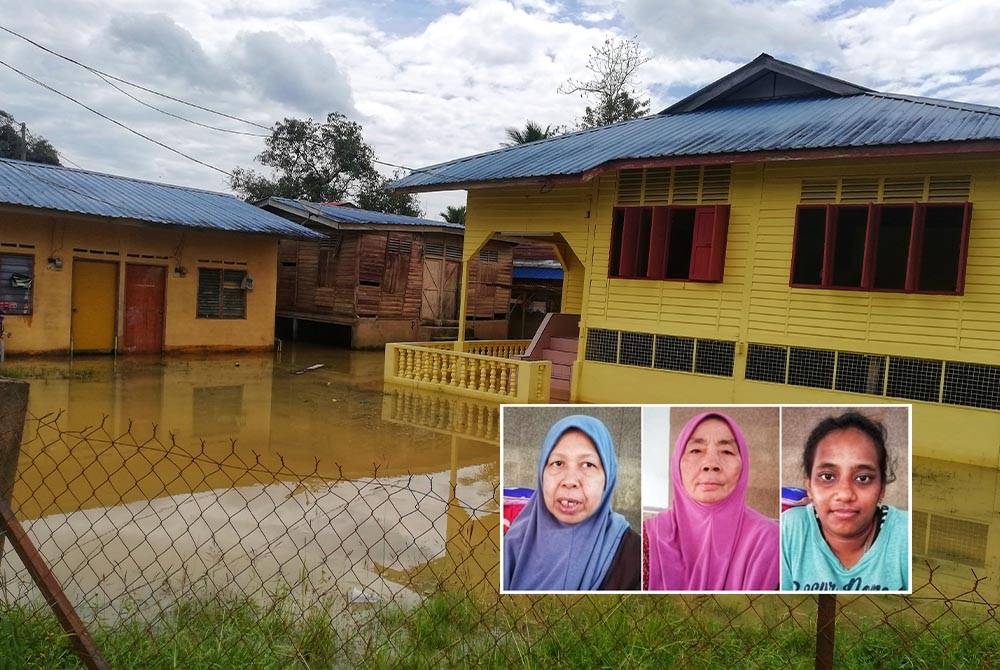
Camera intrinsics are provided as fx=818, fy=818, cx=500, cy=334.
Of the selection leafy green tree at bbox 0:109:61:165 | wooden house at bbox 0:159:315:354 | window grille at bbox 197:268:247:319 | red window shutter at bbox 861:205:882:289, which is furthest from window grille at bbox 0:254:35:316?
leafy green tree at bbox 0:109:61:165

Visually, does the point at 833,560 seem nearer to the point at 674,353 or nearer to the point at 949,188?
the point at 949,188

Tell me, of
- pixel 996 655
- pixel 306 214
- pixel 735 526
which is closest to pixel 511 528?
pixel 735 526

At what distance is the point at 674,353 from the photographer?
40.6 feet

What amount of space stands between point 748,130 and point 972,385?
4766 mm

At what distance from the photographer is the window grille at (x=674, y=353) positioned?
481 inches

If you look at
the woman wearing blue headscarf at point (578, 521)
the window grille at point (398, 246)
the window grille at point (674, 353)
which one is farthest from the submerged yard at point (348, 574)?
the window grille at point (398, 246)

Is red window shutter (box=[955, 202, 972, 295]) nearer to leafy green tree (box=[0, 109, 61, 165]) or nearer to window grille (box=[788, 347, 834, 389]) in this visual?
window grille (box=[788, 347, 834, 389])

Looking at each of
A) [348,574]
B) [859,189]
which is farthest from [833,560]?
[859,189]

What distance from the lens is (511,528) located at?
2.09 meters

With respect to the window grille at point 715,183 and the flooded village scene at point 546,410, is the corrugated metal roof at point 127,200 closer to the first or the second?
the flooded village scene at point 546,410

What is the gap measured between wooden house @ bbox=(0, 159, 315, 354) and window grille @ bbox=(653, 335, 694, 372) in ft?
31.6

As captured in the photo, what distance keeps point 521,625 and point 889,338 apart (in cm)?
801

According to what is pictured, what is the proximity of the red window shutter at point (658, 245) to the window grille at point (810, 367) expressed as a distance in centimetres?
225

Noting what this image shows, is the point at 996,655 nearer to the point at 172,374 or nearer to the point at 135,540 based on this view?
the point at 135,540
